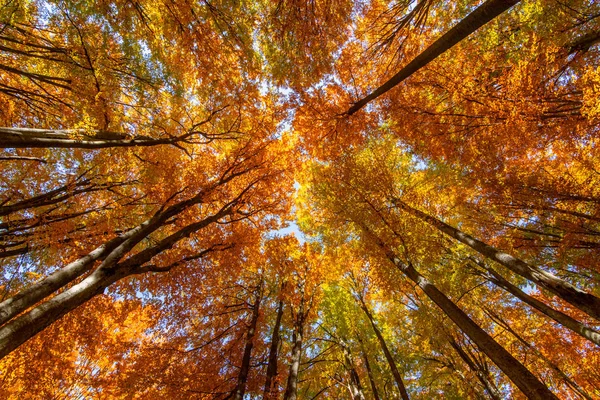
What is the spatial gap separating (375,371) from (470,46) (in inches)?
446

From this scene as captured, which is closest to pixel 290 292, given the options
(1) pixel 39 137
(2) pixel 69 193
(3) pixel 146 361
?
(3) pixel 146 361

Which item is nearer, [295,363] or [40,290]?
[40,290]

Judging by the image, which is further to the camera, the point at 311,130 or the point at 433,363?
the point at 433,363

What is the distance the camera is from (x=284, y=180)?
893cm

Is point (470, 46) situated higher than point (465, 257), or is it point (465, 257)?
point (470, 46)

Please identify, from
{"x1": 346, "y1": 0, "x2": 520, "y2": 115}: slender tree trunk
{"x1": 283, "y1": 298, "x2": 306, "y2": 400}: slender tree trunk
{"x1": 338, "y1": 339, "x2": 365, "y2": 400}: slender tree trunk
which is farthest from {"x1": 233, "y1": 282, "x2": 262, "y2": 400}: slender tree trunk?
{"x1": 346, "y1": 0, "x2": 520, "y2": 115}: slender tree trunk

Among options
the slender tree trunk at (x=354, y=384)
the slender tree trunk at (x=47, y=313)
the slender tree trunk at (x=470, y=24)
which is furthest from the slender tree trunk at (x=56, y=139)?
the slender tree trunk at (x=354, y=384)

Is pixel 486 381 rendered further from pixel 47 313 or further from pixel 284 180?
pixel 47 313

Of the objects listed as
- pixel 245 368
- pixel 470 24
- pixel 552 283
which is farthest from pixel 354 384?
pixel 470 24

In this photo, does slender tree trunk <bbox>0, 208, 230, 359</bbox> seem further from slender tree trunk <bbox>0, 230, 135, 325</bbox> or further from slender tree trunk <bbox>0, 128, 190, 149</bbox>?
slender tree trunk <bbox>0, 128, 190, 149</bbox>

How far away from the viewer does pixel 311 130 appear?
7.79m

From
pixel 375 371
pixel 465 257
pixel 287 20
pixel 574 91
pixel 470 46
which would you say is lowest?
pixel 375 371

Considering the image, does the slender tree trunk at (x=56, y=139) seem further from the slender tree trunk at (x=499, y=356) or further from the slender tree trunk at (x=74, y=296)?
the slender tree trunk at (x=499, y=356)

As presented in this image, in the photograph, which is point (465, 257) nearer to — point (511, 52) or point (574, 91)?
point (574, 91)
